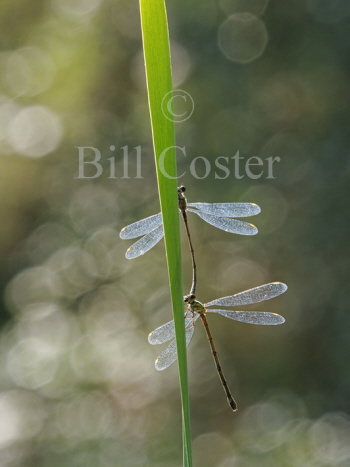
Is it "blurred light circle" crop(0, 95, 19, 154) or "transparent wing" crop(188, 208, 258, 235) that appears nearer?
"transparent wing" crop(188, 208, 258, 235)

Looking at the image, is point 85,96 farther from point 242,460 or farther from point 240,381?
point 242,460

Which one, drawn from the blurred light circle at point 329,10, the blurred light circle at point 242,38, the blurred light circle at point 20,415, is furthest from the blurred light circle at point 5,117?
the blurred light circle at point 329,10

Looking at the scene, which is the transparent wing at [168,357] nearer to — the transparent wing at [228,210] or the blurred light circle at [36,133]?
the transparent wing at [228,210]

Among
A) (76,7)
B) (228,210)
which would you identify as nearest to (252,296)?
(228,210)

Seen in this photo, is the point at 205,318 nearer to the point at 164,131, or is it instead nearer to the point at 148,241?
the point at 148,241

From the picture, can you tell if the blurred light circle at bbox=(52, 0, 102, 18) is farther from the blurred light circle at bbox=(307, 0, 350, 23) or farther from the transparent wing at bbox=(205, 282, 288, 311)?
the transparent wing at bbox=(205, 282, 288, 311)

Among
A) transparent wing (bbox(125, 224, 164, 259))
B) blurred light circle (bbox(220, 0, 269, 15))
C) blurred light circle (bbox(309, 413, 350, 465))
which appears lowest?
blurred light circle (bbox(309, 413, 350, 465))

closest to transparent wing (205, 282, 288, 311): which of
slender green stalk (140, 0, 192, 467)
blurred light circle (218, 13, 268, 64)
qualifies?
slender green stalk (140, 0, 192, 467)
